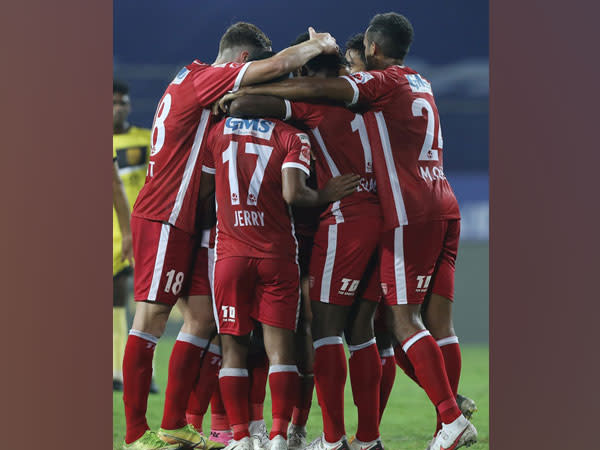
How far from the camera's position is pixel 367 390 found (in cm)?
426

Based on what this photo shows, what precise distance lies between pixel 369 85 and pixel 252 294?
1316 mm

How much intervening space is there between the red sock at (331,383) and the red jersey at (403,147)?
0.75 m

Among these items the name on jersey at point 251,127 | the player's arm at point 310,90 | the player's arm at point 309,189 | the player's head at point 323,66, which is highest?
the player's head at point 323,66

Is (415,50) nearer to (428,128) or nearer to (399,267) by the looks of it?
(428,128)

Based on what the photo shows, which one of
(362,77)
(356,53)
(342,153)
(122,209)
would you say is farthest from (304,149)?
(122,209)

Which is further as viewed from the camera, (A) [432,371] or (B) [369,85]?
(B) [369,85]

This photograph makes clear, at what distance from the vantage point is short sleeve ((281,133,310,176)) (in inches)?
161

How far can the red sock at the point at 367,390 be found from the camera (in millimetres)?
4262

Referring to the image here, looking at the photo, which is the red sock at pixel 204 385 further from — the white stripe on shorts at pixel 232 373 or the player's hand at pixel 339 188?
the player's hand at pixel 339 188

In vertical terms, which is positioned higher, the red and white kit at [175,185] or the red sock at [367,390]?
the red and white kit at [175,185]

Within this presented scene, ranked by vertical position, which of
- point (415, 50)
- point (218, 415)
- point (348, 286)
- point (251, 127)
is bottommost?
point (218, 415)

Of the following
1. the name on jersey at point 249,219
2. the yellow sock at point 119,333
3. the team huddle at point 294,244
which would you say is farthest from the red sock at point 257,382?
the yellow sock at point 119,333

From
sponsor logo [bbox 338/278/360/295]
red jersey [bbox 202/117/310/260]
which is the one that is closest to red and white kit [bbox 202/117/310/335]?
red jersey [bbox 202/117/310/260]

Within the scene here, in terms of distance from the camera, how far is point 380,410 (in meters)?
4.65
